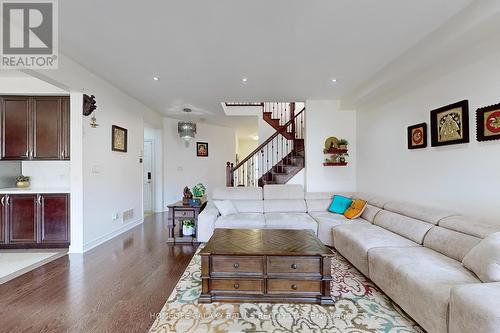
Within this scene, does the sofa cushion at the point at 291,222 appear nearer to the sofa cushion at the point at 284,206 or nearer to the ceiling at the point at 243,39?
the sofa cushion at the point at 284,206

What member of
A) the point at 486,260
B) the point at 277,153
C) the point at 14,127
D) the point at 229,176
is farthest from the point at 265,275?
the point at 14,127

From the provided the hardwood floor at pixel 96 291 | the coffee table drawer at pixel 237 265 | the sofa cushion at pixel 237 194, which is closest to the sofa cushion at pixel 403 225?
the coffee table drawer at pixel 237 265

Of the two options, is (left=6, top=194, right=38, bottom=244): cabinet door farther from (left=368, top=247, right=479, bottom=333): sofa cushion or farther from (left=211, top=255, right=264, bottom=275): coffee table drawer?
(left=368, top=247, right=479, bottom=333): sofa cushion

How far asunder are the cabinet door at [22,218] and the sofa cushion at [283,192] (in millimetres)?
3716

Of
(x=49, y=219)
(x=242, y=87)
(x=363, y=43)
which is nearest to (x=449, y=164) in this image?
(x=363, y=43)

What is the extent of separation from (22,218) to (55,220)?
478 mm

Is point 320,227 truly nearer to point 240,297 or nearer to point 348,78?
point 240,297

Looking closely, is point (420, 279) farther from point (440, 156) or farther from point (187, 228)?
point (187, 228)

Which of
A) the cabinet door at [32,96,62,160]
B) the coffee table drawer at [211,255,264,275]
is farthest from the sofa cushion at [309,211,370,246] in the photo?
the cabinet door at [32,96,62,160]

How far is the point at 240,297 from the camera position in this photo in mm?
2193

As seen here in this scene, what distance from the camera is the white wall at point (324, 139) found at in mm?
4891

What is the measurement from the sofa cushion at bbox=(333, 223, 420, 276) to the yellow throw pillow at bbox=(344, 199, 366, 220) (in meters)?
0.39

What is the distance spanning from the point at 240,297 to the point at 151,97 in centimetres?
412

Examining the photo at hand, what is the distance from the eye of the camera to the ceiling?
6.85ft
